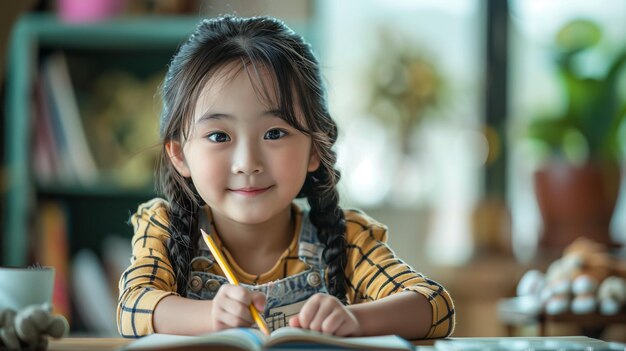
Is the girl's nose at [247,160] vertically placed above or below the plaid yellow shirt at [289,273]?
above

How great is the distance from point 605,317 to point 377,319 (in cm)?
112

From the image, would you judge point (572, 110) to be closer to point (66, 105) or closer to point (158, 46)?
point (158, 46)

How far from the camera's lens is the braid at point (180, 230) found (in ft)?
3.73

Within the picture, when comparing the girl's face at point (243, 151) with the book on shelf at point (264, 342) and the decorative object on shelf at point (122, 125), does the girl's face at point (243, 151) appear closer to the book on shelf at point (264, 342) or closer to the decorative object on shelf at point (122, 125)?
the book on shelf at point (264, 342)

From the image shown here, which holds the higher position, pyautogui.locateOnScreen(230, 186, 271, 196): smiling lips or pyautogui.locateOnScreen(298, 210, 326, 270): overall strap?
pyautogui.locateOnScreen(230, 186, 271, 196): smiling lips

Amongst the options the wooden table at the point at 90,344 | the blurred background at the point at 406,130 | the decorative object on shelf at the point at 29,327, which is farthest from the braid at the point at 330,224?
the blurred background at the point at 406,130

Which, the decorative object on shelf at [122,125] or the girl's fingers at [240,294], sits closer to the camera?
the girl's fingers at [240,294]

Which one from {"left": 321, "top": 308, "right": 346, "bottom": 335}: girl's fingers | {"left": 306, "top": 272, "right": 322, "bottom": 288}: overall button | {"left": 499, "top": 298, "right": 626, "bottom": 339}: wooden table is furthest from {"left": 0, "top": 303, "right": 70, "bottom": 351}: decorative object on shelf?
{"left": 499, "top": 298, "right": 626, "bottom": 339}: wooden table

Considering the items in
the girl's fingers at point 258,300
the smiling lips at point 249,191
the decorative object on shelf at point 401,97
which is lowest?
the girl's fingers at point 258,300

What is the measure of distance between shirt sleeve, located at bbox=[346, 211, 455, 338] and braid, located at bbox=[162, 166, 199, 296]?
8.4 inches

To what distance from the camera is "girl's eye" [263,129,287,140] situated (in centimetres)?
108

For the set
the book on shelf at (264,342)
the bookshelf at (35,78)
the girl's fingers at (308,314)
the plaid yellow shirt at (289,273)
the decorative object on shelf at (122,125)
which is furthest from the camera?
the decorative object on shelf at (122,125)

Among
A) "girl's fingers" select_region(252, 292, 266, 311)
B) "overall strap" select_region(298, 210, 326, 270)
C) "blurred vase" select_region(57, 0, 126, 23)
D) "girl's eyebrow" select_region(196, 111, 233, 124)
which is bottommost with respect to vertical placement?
"girl's fingers" select_region(252, 292, 266, 311)

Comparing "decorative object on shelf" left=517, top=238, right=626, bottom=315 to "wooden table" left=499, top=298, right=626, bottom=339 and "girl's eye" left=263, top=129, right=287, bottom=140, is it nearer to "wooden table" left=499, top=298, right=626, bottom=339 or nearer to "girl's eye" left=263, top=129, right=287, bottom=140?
"wooden table" left=499, top=298, right=626, bottom=339
